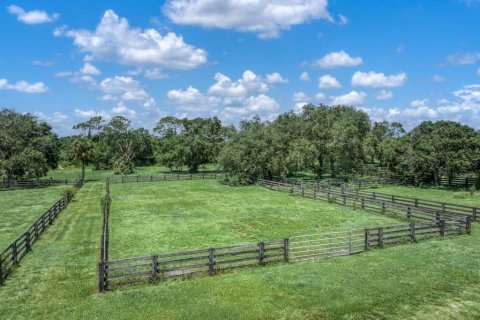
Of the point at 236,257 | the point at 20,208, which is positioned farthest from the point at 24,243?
the point at 20,208

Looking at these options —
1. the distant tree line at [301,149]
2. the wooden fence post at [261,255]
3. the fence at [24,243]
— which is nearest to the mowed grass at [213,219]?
the fence at [24,243]

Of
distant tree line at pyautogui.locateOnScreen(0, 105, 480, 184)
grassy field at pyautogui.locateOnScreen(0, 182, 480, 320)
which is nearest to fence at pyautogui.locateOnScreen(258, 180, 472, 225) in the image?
grassy field at pyautogui.locateOnScreen(0, 182, 480, 320)

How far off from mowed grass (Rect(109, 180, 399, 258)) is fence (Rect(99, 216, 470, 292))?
2.21 metres

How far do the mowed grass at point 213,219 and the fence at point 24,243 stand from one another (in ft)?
13.1

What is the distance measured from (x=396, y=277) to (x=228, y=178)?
122ft

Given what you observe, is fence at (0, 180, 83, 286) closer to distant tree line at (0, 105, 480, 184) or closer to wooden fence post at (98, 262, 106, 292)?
wooden fence post at (98, 262, 106, 292)

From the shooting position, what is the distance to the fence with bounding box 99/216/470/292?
14.0m

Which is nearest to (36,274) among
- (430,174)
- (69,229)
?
(69,229)

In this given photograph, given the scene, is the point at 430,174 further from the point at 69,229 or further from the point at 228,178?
the point at 69,229

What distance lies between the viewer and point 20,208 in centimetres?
3225

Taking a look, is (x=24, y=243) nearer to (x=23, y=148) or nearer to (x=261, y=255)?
(x=261, y=255)

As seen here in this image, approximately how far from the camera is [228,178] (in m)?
50.4

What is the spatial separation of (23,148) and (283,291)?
5014cm

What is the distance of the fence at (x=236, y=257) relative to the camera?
14047 millimetres
